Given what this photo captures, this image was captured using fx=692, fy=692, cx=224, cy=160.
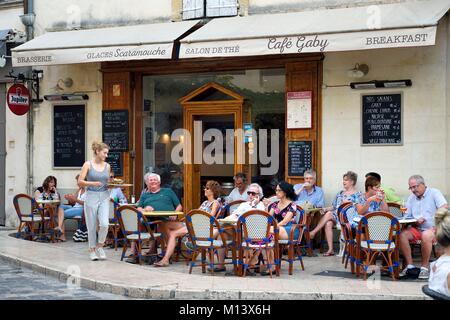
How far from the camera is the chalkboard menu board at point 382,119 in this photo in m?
11.1

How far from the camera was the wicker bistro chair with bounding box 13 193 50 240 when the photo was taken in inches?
482

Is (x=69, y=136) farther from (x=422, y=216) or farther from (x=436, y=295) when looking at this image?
(x=436, y=295)

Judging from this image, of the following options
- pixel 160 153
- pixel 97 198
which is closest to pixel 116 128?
pixel 160 153

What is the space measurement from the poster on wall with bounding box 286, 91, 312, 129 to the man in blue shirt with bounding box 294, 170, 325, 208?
92 cm

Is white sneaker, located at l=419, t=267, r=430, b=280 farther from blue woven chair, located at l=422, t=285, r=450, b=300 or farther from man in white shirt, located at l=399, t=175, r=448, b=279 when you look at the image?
blue woven chair, located at l=422, t=285, r=450, b=300

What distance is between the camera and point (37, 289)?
8.21m

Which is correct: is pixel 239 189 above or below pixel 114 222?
above

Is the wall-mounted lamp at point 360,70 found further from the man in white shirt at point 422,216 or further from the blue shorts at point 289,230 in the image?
the blue shorts at point 289,230

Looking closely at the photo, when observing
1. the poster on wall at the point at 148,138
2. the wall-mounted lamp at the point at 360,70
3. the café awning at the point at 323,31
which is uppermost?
the café awning at the point at 323,31

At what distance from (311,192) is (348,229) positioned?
7.68 feet

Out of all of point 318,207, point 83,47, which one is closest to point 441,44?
point 318,207

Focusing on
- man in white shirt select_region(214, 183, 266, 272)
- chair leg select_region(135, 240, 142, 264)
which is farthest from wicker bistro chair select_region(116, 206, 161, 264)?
man in white shirt select_region(214, 183, 266, 272)

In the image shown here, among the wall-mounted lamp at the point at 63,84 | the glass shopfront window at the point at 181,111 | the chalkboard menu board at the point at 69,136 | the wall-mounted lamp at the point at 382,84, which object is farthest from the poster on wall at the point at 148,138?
the wall-mounted lamp at the point at 382,84

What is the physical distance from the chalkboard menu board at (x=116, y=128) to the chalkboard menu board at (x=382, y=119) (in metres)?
4.49
